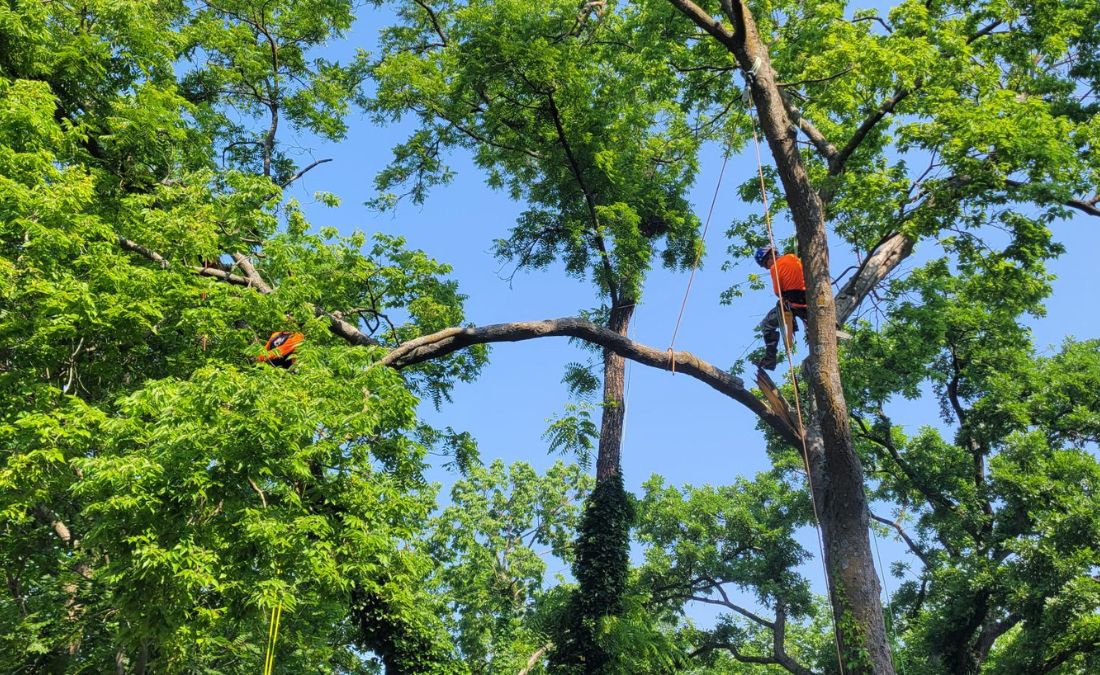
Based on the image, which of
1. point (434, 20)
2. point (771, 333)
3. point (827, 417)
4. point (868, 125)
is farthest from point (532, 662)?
point (868, 125)

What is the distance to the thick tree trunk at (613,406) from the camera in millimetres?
12742

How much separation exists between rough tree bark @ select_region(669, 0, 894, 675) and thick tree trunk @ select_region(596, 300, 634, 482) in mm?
4858

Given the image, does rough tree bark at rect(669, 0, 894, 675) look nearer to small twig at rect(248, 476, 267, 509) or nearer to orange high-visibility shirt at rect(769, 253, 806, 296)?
orange high-visibility shirt at rect(769, 253, 806, 296)

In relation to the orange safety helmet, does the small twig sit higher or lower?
lower

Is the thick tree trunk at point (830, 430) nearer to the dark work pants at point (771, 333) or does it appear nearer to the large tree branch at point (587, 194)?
the dark work pants at point (771, 333)

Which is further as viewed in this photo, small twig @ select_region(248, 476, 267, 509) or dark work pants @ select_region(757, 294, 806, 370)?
dark work pants @ select_region(757, 294, 806, 370)

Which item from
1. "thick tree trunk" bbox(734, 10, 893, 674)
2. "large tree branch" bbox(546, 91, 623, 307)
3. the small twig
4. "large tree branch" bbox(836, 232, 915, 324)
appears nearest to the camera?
"thick tree trunk" bbox(734, 10, 893, 674)

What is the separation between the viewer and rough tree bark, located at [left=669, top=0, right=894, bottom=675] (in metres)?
6.81

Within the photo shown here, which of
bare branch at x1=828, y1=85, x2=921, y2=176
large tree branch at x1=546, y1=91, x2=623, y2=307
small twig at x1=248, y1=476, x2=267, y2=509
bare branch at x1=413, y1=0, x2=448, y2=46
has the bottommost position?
small twig at x1=248, y1=476, x2=267, y2=509

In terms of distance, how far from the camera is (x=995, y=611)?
51.5 ft

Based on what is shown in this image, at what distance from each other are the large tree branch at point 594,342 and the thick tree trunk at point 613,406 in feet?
11.9

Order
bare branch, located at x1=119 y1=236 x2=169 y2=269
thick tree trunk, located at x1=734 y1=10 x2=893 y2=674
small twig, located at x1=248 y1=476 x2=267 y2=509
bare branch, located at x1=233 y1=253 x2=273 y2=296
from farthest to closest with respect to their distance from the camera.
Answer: bare branch, located at x1=233 y1=253 x2=273 y2=296
bare branch, located at x1=119 y1=236 x2=169 y2=269
small twig, located at x1=248 y1=476 x2=267 y2=509
thick tree trunk, located at x1=734 y1=10 x2=893 y2=674

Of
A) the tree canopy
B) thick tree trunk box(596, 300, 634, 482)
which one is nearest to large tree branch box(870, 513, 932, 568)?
the tree canopy

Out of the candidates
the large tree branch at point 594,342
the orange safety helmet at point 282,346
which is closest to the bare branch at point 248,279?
the orange safety helmet at point 282,346
